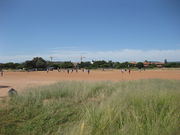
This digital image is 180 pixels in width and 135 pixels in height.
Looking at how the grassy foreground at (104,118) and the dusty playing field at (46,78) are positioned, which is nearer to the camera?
the grassy foreground at (104,118)

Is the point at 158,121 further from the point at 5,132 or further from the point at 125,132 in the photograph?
the point at 5,132

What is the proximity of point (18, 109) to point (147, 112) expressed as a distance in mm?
3627

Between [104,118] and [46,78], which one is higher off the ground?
[104,118]

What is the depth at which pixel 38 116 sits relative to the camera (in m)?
4.62

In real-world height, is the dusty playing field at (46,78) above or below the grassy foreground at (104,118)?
below

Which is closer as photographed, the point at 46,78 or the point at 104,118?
the point at 104,118

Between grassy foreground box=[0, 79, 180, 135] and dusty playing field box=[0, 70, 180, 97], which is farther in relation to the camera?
dusty playing field box=[0, 70, 180, 97]

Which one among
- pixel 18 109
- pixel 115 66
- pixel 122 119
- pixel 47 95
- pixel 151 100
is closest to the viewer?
pixel 122 119

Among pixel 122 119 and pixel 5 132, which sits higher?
pixel 122 119

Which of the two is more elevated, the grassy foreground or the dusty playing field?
the grassy foreground

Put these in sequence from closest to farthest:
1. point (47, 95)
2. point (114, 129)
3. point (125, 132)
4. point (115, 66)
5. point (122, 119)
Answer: point (125, 132)
point (114, 129)
point (122, 119)
point (47, 95)
point (115, 66)

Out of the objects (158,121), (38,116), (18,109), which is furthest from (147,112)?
(18,109)

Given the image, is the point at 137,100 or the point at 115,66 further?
the point at 115,66

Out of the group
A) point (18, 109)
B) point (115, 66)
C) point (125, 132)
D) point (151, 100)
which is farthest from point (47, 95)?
point (115, 66)
